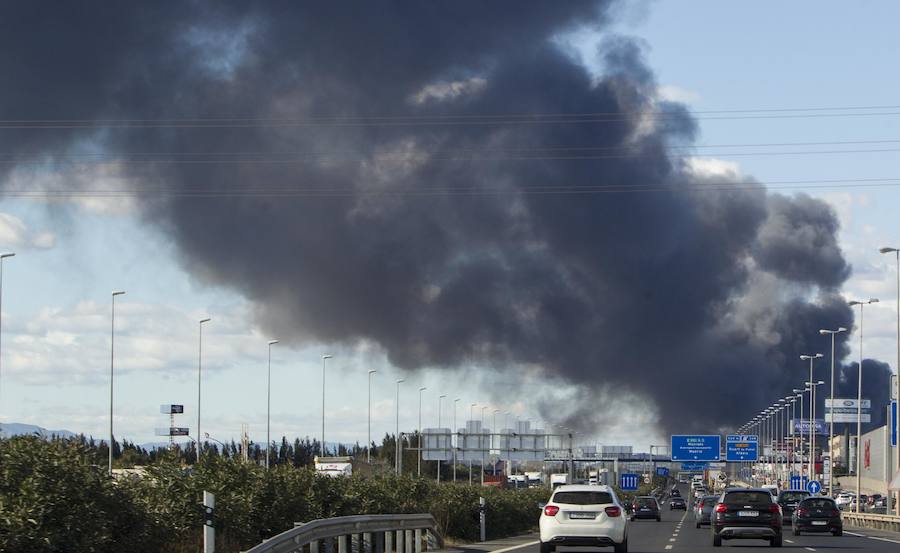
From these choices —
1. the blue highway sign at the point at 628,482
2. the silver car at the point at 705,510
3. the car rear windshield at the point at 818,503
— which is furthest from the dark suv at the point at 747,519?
the blue highway sign at the point at 628,482

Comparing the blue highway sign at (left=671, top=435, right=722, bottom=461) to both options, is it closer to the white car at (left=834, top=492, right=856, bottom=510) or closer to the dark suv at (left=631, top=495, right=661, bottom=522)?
the white car at (left=834, top=492, right=856, bottom=510)

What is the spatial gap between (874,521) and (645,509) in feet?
44.3

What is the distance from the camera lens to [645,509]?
3369 inches

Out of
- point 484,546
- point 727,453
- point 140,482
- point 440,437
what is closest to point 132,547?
point 140,482

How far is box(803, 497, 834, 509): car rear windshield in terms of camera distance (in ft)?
201

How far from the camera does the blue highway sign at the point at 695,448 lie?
145750 millimetres

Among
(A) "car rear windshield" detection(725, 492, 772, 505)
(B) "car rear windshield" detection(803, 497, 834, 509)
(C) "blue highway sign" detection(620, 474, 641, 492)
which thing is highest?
(A) "car rear windshield" detection(725, 492, 772, 505)

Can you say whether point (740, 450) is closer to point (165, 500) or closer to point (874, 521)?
point (874, 521)

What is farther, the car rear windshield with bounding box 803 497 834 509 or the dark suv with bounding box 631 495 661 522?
the dark suv with bounding box 631 495 661 522

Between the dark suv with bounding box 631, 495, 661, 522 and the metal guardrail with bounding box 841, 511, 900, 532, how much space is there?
12.4 metres

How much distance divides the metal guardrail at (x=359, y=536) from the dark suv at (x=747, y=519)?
34.4 ft

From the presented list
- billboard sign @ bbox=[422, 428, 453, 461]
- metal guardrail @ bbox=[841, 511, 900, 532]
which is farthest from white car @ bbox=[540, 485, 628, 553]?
billboard sign @ bbox=[422, 428, 453, 461]

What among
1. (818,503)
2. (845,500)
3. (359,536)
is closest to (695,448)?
(845,500)

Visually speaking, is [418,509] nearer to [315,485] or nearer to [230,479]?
[315,485]
